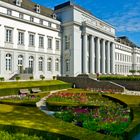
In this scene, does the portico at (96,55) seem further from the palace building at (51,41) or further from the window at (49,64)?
the window at (49,64)

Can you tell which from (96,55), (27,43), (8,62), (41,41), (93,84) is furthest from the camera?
(96,55)

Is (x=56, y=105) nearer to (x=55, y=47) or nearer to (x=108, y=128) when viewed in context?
(x=108, y=128)

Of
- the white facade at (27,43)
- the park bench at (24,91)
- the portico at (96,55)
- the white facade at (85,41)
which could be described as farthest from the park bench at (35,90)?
the portico at (96,55)

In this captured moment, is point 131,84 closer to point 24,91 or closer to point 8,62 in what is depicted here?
point 24,91

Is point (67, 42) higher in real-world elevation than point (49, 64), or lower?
higher

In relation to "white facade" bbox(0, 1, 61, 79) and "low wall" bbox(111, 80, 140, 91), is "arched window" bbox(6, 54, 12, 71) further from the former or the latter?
"low wall" bbox(111, 80, 140, 91)

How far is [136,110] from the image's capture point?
14.7 meters

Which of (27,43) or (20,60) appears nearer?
(20,60)

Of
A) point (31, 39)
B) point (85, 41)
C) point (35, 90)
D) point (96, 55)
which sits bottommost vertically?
point (35, 90)

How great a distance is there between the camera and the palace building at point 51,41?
40219 millimetres

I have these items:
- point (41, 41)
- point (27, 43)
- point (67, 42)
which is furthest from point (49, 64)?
point (27, 43)

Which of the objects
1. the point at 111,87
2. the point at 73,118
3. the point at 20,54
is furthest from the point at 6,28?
the point at 73,118

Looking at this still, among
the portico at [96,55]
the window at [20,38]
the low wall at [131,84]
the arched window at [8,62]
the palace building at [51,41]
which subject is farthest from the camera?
the portico at [96,55]

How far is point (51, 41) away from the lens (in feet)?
163
